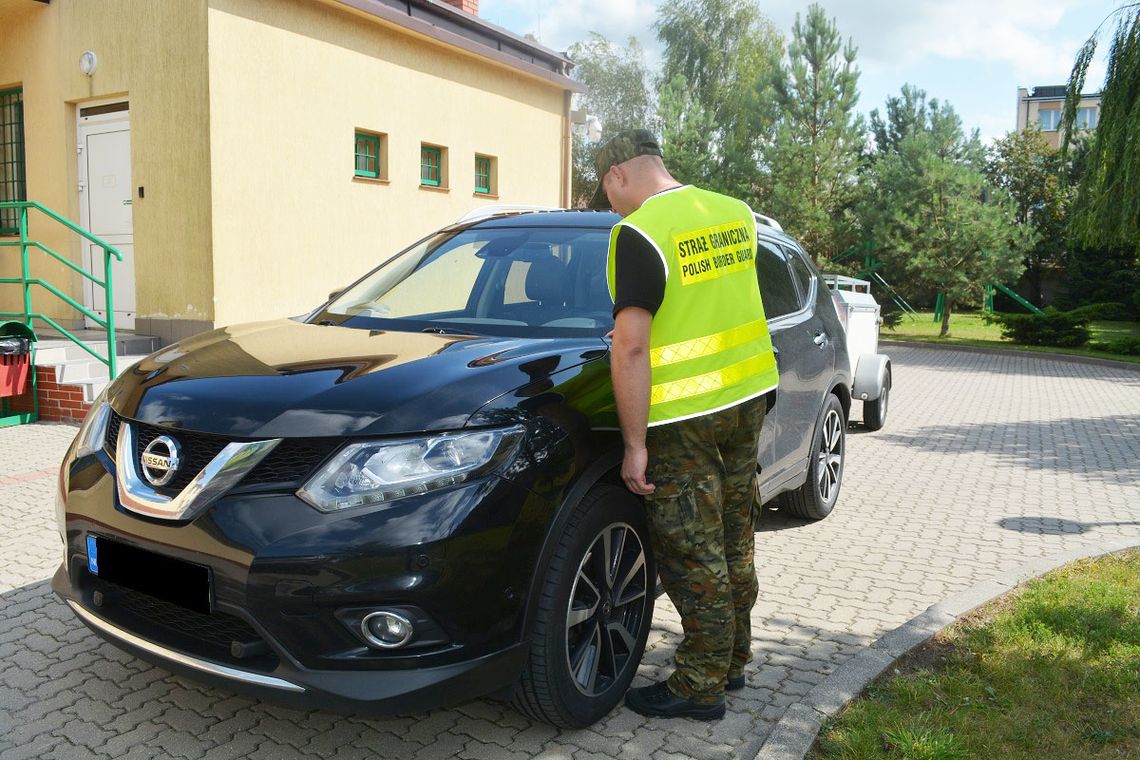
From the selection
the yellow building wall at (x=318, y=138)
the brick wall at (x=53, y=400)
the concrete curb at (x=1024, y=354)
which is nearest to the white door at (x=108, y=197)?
the yellow building wall at (x=318, y=138)

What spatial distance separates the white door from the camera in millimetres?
11555

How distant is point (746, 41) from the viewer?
40.2 meters

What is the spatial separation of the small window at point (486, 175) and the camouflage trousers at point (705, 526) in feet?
44.3

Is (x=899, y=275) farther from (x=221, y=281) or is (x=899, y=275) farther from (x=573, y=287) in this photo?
(x=573, y=287)

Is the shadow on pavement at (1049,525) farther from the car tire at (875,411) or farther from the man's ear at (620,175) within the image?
the man's ear at (620,175)

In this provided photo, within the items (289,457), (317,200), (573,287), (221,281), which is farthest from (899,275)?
(289,457)

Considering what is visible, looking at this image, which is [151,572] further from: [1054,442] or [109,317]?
[1054,442]

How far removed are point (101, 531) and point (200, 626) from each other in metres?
0.47

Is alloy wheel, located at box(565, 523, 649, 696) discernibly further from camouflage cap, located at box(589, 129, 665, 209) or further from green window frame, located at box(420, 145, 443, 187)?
green window frame, located at box(420, 145, 443, 187)

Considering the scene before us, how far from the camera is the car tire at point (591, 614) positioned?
295 cm

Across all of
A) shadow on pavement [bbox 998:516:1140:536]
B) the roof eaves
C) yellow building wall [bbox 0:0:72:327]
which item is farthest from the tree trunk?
yellow building wall [bbox 0:0:72:327]

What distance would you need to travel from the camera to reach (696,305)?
3150 millimetres

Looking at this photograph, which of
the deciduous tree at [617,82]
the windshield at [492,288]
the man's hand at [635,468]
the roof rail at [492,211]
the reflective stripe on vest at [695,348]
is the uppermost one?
the deciduous tree at [617,82]

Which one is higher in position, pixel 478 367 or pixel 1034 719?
pixel 478 367
